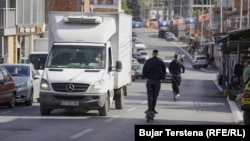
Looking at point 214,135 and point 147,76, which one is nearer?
point 214,135

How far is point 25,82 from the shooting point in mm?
30203

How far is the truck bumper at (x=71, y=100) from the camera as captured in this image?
22.5 m

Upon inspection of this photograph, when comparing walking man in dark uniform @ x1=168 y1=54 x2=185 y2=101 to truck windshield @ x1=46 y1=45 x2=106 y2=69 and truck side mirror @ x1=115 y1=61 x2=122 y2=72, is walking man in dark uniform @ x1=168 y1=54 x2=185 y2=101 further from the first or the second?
truck windshield @ x1=46 y1=45 x2=106 y2=69

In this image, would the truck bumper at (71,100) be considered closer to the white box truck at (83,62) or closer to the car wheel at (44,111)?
the white box truck at (83,62)

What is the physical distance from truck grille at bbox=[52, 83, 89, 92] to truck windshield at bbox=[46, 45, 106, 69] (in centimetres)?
80

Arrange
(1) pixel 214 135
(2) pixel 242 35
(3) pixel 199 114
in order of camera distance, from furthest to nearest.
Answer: (2) pixel 242 35, (3) pixel 199 114, (1) pixel 214 135

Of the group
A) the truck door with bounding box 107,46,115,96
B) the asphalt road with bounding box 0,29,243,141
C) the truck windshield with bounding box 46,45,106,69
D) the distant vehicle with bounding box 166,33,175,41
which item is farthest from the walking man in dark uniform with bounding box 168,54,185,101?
the distant vehicle with bounding box 166,33,175,41

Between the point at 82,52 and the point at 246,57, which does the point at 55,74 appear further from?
the point at 246,57

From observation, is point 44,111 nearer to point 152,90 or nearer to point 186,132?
point 152,90

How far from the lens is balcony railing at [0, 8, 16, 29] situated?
177 feet

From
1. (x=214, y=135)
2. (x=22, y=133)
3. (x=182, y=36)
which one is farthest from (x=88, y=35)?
(x=182, y=36)

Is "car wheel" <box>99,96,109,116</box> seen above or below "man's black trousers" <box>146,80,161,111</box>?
below

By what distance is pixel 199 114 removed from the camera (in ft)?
84.0

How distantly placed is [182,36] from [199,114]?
141982mm
